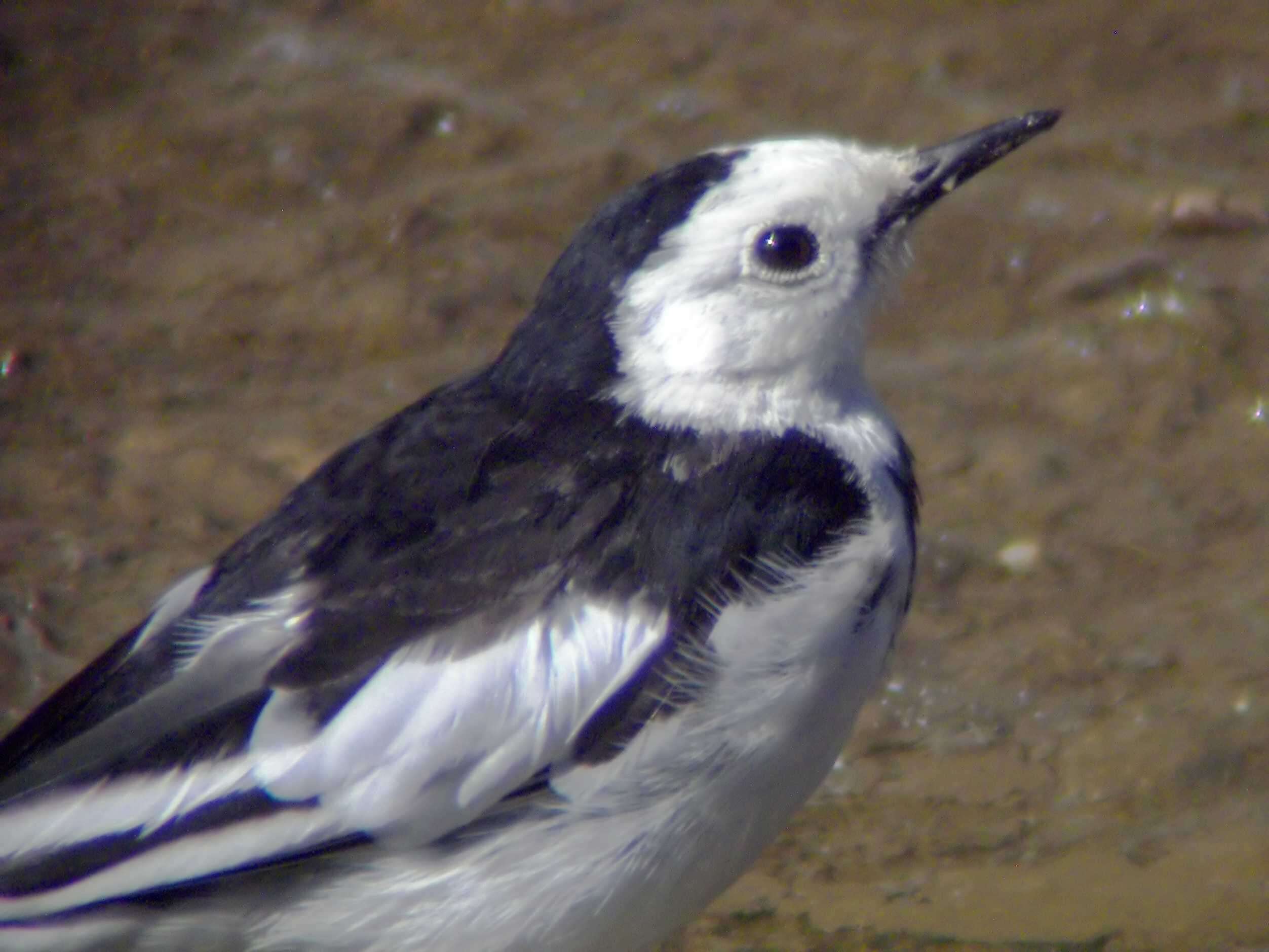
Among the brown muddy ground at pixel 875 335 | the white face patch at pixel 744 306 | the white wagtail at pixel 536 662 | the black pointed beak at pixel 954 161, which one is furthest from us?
the brown muddy ground at pixel 875 335

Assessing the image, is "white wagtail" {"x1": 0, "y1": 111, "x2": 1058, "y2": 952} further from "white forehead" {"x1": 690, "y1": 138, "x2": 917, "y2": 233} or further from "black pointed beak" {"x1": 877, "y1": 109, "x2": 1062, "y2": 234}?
"black pointed beak" {"x1": 877, "y1": 109, "x2": 1062, "y2": 234}

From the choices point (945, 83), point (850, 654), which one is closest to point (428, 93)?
point (945, 83)

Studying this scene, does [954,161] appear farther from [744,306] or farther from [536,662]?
[536,662]

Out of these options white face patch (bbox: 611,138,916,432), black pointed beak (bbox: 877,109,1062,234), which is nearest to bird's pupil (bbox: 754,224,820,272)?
white face patch (bbox: 611,138,916,432)

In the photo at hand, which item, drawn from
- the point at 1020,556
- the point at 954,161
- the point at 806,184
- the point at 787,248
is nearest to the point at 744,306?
the point at 787,248

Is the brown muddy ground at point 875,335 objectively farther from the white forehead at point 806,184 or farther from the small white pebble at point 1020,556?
the white forehead at point 806,184

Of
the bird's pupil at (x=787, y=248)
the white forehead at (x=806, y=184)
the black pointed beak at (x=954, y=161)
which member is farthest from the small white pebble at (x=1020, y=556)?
the bird's pupil at (x=787, y=248)

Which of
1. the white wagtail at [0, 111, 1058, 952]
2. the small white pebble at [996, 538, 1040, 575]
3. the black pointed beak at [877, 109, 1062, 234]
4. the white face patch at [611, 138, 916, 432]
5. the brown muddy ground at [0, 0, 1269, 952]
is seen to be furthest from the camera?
the small white pebble at [996, 538, 1040, 575]

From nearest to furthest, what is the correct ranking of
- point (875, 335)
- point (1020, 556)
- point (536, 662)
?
point (536, 662), point (1020, 556), point (875, 335)

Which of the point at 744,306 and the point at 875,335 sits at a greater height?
the point at 744,306
